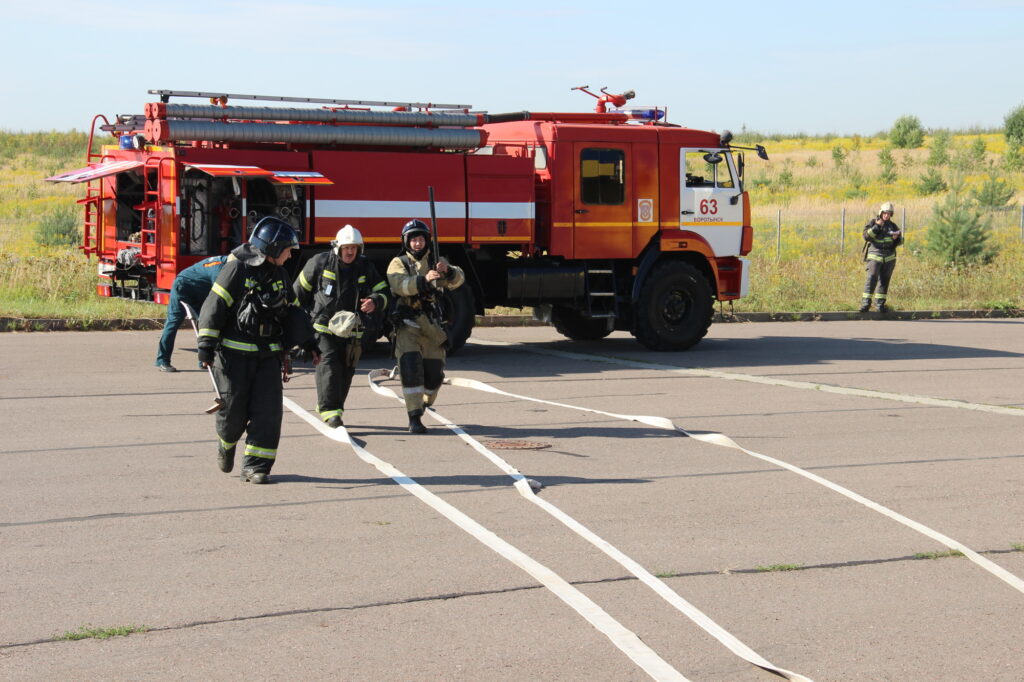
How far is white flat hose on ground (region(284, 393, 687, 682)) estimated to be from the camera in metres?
4.87

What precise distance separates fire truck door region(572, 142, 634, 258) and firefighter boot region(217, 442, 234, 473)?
836cm

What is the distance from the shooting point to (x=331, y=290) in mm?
9719

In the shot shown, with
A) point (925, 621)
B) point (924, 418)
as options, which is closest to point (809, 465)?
point (924, 418)

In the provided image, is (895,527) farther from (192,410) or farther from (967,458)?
(192,410)

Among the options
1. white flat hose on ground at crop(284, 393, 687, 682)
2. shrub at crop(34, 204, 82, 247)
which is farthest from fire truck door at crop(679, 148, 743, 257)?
shrub at crop(34, 204, 82, 247)

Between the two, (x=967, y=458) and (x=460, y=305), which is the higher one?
(x=460, y=305)

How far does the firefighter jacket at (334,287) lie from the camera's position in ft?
31.9

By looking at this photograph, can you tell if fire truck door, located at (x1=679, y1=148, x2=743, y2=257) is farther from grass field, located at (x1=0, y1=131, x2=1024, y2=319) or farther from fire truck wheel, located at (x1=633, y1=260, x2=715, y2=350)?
grass field, located at (x1=0, y1=131, x2=1024, y2=319)

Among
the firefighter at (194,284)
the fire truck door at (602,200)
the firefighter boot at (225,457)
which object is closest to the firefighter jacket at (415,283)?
the firefighter boot at (225,457)

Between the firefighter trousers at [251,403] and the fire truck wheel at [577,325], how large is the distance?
9.45 m

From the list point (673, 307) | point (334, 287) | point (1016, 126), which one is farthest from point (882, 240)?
point (1016, 126)

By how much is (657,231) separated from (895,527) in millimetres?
9585

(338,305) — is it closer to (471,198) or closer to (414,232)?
(414,232)

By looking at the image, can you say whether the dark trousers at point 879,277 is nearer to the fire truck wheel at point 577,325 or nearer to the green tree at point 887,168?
the fire truck wheel at point 577,325
